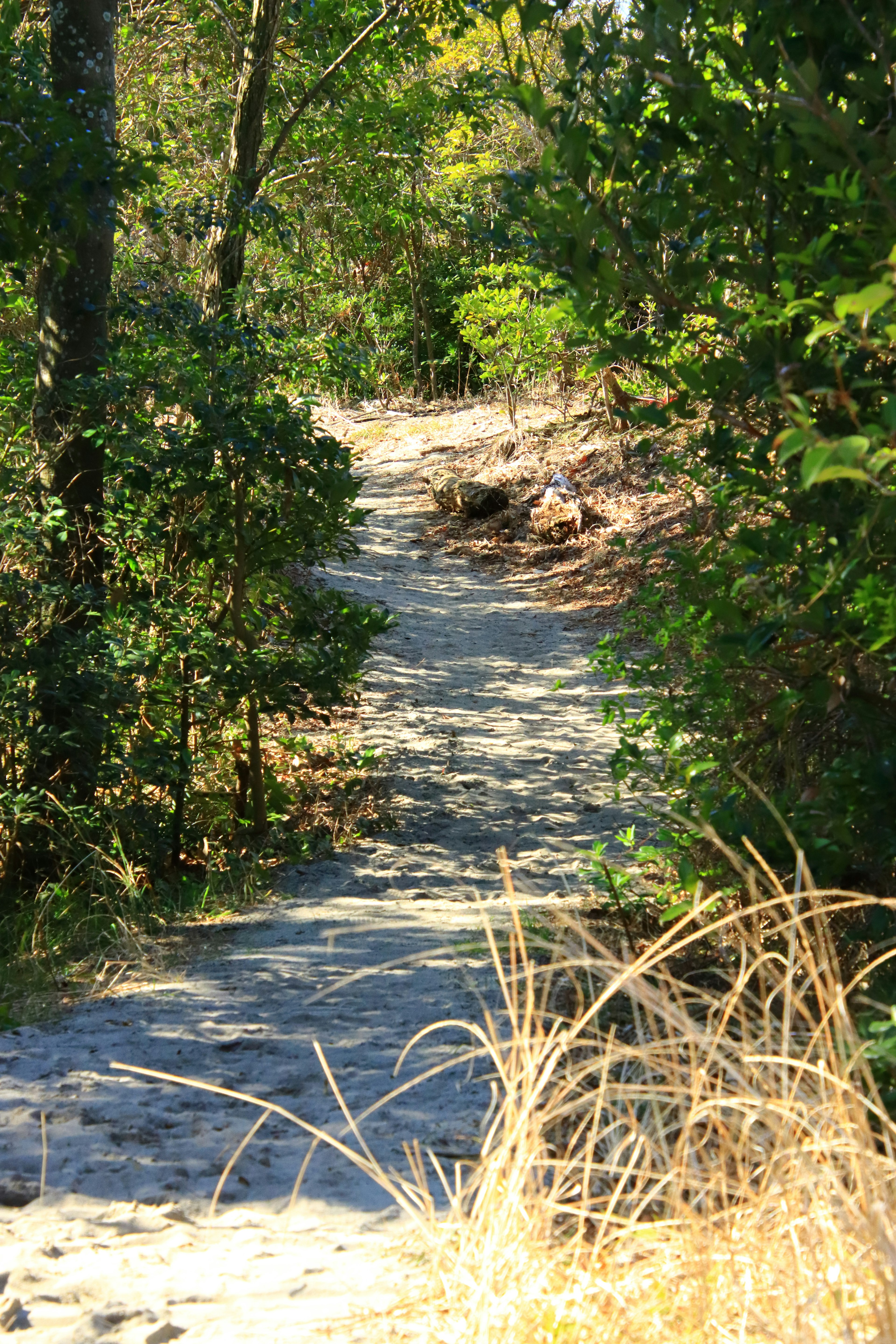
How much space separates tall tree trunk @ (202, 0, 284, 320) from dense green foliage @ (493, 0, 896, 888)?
4.23 meters

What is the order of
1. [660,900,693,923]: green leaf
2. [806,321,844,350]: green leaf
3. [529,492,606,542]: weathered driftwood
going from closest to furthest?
[806,321,844,350]: green leaf
[660,900,693,923]: green leaf
[529,492,606,542]: weathered driftwood

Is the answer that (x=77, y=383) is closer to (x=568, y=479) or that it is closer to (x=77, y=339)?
(x=77, y=339)

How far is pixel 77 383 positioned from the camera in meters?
5.32

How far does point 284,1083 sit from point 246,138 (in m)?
6.77

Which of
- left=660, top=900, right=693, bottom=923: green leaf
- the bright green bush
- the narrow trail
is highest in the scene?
the bright green bush

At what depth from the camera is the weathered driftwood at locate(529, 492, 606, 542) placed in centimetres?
1205

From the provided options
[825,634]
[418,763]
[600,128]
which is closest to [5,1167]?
[825,634]

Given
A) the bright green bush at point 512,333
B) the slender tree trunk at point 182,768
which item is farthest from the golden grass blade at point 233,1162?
the bright green bush at point 512,333

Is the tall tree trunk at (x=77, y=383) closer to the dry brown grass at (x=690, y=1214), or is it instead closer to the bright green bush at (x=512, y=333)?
the dry brown grass at (x=690, y=1214)

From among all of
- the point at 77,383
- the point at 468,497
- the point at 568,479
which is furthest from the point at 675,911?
the point at 468,497

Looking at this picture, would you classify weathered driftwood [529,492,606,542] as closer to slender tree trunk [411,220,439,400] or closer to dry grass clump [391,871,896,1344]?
slender tree trunk [411,220,439,400]

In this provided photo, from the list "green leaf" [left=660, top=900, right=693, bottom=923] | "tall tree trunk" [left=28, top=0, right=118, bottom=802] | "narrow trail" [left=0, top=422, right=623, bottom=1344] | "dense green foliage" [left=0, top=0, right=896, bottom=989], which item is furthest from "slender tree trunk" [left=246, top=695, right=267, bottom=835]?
"green leaf" [left=660, top=900, right=693, bottom=923]

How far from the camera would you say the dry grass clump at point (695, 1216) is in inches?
67.7

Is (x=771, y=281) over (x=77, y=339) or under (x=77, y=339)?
under
